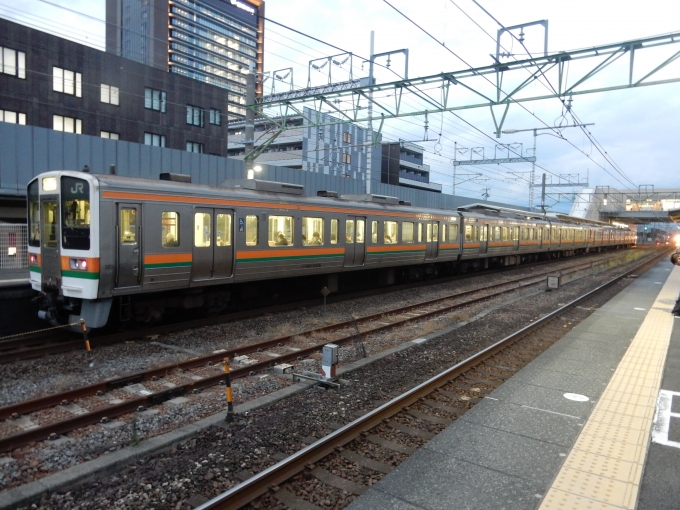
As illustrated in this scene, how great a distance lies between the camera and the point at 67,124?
84.5ft

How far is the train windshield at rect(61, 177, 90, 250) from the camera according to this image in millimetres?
8477

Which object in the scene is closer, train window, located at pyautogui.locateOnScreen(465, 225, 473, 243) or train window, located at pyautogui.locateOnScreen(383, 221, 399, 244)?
train window, located at pyautogui.locateOnScreen(383, 221, 399, 244)

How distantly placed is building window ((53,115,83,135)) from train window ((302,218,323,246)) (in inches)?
732

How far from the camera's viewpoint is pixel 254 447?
16.1 feet

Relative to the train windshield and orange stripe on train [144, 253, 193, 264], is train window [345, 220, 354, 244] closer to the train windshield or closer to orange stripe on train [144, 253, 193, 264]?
orange stripe on train [144, 253, 193, 264]

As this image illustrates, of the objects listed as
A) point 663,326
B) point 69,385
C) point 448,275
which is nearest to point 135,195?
point 69,385

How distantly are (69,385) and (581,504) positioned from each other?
20.4 feet

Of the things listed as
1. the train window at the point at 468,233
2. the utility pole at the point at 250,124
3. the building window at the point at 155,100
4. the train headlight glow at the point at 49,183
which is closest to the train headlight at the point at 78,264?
the train headlight glow at the point at 49,183

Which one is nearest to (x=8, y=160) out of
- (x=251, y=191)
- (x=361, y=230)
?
(x=251, y=191)

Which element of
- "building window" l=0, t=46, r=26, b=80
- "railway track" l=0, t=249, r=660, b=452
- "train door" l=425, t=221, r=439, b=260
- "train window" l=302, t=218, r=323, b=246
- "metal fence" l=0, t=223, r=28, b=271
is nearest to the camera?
"railway track" l=0, t=249, r=660, b=452

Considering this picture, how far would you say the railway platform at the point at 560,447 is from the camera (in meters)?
4.04

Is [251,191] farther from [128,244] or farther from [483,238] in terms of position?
[483,238]

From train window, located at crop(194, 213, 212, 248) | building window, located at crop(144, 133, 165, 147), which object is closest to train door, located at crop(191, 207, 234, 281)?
train window, located at crop(194, 213, 212, 248)

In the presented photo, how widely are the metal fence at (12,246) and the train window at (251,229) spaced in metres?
5.94
